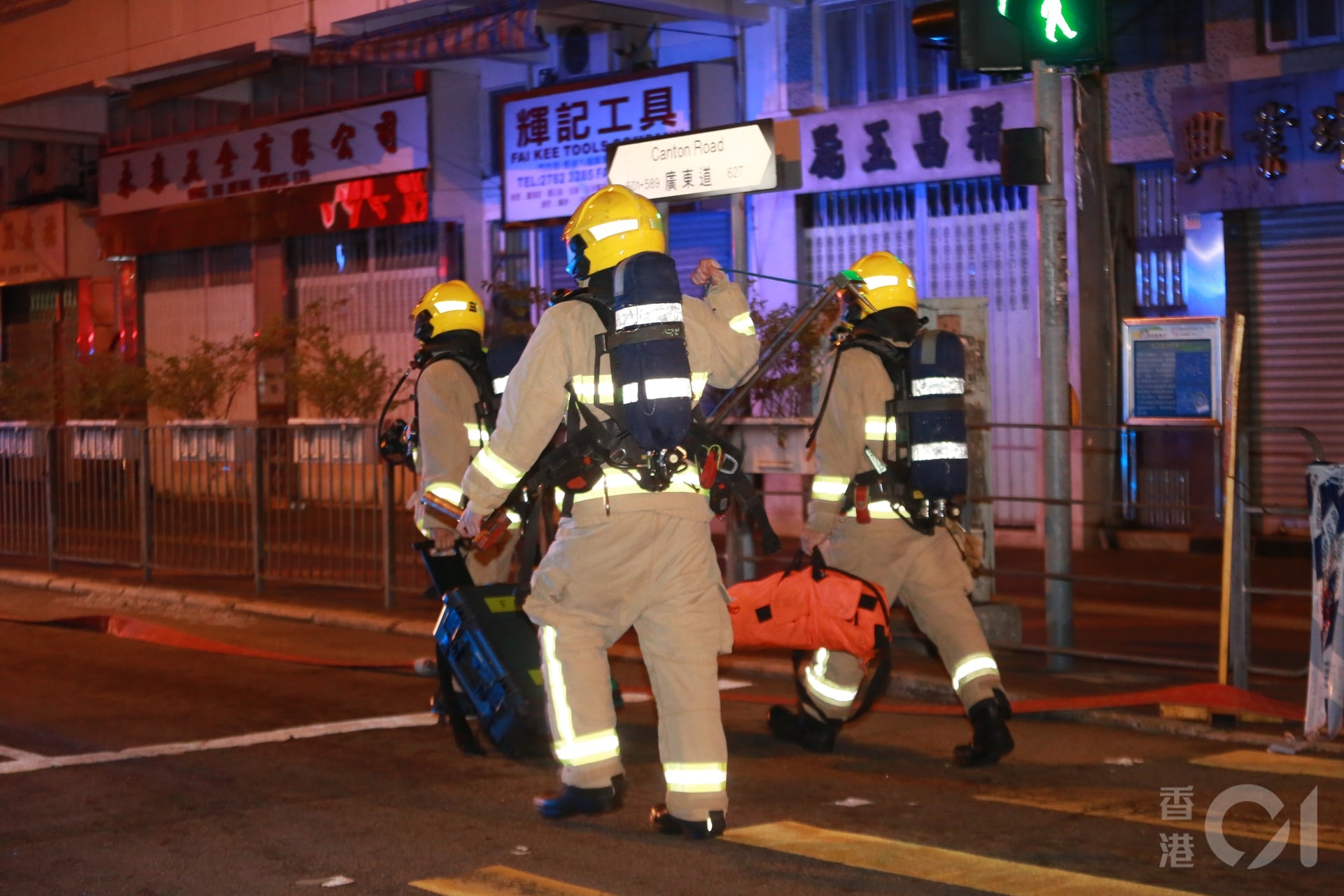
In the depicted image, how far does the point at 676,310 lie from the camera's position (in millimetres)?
5461

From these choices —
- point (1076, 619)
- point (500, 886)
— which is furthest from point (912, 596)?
point (1076, 619)

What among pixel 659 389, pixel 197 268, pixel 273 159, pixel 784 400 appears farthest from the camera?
pixel 197 268

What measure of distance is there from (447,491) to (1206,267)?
9.36 meters

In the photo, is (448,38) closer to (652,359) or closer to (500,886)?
(652,359)

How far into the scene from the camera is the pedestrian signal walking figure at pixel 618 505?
215 inches

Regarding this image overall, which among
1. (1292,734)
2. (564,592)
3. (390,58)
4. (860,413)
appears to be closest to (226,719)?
(564,592)

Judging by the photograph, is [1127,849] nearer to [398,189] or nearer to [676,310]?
[676,310]

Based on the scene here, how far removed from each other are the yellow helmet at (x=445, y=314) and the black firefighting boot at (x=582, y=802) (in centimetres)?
279

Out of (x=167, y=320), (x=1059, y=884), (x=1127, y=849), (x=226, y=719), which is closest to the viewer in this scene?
(x=1059, y=884)

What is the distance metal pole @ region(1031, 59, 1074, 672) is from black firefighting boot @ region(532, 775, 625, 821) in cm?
381

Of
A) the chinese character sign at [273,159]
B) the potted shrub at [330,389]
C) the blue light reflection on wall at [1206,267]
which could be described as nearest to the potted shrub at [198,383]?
the potted shrub at [330,389]

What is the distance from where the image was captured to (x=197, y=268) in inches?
959

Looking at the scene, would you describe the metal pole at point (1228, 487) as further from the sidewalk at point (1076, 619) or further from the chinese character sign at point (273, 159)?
the chinese character sign at point (273, 159)

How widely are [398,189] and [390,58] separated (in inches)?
111
